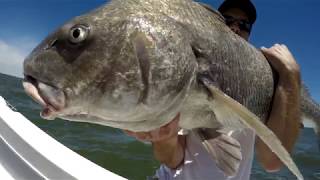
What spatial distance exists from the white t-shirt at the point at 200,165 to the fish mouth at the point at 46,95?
4.81ft

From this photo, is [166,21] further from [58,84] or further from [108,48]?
[58,84]

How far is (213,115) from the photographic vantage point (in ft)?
7.60

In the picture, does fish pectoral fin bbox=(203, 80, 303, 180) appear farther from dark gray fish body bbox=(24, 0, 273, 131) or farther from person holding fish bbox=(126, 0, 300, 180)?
person holding fish bbox=(126, 0, 300, 180)

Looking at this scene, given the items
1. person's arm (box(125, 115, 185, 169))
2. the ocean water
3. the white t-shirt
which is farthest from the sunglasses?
the ocean water

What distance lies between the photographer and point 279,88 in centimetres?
299

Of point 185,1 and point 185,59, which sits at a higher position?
point 185,1

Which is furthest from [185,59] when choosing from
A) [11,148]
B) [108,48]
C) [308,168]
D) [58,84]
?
[308,168]

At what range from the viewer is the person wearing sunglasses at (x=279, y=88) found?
9.88 feet

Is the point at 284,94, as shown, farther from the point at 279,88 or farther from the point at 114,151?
the point at 114,151

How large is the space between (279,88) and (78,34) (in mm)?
1644

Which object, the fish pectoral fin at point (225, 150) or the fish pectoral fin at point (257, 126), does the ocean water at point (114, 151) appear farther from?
the fish pectoral fin at point (257, 126)

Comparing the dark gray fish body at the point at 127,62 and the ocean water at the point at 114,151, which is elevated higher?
the dark gray fish body at the point at 127,62

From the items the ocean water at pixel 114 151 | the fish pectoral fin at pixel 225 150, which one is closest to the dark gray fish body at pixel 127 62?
the fish pectoral fin at pixel 225 150

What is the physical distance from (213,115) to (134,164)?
9248mm
